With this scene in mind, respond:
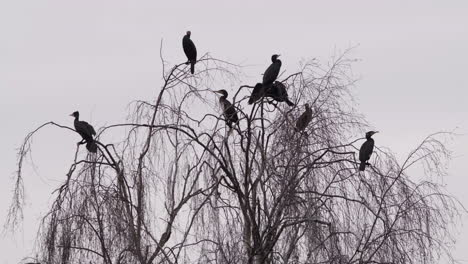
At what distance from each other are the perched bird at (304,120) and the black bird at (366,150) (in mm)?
471

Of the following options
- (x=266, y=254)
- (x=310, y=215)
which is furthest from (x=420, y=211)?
(x=266, y=254)

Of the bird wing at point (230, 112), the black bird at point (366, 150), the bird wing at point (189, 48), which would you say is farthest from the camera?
the bird wing at point (189, 48)

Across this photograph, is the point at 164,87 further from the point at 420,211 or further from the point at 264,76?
the point at 420,211

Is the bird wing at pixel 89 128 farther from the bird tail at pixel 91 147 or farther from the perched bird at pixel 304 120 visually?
the perched bird at pixel 304 120

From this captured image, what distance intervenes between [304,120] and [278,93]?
396mm

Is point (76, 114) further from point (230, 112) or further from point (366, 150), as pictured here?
point (366, 150)

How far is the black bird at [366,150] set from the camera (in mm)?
6473

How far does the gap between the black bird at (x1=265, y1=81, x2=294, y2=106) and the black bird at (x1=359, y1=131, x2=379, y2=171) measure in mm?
667

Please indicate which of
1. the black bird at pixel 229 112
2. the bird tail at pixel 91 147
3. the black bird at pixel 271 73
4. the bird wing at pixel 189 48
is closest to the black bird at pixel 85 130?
the bird tail at pixel 91 147

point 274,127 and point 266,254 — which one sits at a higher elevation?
point 274,127

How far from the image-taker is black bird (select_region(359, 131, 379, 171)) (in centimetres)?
647

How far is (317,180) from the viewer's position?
6480 millimetres

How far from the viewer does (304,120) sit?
6.54 meters

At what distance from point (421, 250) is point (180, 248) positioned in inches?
70.7
